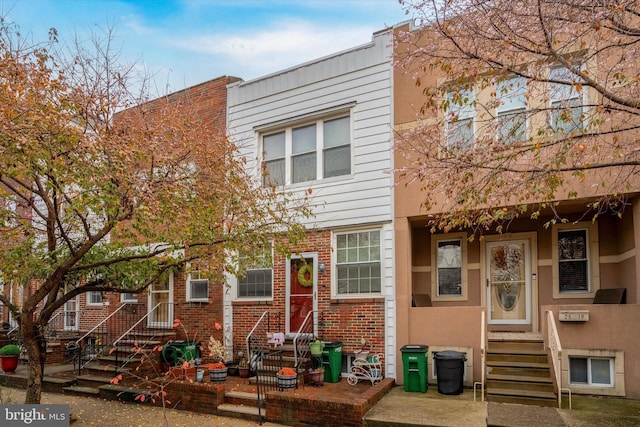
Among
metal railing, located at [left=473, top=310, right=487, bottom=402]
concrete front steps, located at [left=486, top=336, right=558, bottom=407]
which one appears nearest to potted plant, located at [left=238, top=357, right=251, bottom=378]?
metal railing, located at [left=473, top=310, right=487, bottom=402]

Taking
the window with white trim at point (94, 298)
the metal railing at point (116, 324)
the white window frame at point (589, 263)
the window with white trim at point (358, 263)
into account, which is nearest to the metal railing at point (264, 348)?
the window with white trim at point (358, 263)

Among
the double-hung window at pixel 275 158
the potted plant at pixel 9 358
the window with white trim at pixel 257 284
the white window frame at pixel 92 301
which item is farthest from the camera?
the white window frame at pixel 92 301

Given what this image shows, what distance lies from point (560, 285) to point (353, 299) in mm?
4070

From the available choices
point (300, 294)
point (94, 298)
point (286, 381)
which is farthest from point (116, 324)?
point (286, 381)

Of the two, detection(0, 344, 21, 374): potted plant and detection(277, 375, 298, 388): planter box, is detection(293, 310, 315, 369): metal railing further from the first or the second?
detection(0, 344, 21, 374): potted plant

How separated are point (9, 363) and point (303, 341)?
24.3 feet

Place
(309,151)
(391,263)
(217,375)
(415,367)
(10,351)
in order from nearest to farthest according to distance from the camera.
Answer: (415,367) → (217,375) → (391,263) → (309,151) → (10,351)

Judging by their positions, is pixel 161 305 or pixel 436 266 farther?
pixel 161 305

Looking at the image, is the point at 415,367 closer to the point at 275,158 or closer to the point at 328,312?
the point at 328,312

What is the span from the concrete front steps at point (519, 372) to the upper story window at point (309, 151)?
4716 mm

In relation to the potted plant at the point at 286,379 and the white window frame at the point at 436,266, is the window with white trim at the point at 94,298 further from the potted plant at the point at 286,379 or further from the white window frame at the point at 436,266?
the white window frame at the point at 436,266

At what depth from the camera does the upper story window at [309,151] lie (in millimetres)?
10742

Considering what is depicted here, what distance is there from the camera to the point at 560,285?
9555mm

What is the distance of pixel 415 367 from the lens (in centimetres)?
873
